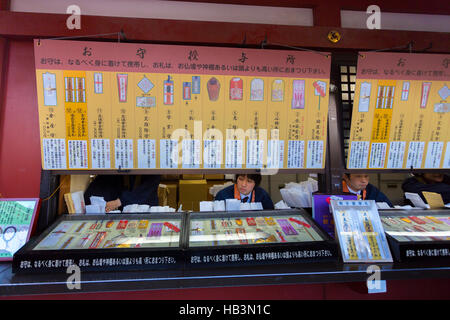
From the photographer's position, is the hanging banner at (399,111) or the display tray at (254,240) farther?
the hanging banner at (399,111)

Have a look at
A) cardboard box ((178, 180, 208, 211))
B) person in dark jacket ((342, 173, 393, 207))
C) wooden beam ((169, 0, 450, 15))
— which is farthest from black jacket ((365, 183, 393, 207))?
cardboard box ((178, 180, 208, 211))

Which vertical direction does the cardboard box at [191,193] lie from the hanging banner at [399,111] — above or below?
below

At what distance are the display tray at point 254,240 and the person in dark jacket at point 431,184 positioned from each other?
78.6 inches

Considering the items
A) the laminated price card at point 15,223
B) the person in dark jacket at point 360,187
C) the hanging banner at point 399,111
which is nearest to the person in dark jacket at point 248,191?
the person in dark jacket at point 360,187

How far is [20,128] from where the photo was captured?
2.11 m

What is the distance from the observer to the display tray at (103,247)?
1.34 meters

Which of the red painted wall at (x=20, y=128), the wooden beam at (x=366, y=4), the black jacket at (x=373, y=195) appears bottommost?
the black jacket at (x=373, y=195)

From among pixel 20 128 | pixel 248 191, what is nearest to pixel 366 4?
pixel 248 191

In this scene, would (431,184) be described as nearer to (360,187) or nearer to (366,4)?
(360,187)

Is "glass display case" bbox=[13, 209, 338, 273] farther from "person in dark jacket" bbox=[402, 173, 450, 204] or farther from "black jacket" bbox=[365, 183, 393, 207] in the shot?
"person in dark jacket" bbox=[402, 173, 450, 204]

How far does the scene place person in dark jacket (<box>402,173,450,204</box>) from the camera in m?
2.84

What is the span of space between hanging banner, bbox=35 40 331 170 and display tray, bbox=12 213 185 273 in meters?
0.46

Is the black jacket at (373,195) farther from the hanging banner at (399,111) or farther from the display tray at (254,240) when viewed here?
the display tray at (254,240)
